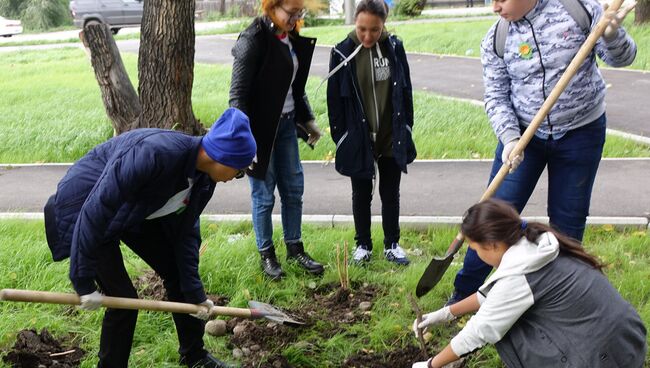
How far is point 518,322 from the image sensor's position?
2537mm

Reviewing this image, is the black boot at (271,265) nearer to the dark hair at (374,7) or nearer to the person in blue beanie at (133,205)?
the person in blue beanie at (133,205)

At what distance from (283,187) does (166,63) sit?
281 centimetres

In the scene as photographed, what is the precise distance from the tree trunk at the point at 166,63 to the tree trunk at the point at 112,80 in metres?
0.62

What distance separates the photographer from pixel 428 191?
5.95m

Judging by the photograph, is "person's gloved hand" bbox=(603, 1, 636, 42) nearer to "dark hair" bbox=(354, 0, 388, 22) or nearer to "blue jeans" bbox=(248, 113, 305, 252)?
"dark hair" bbox=(354, 0, 388, 22)

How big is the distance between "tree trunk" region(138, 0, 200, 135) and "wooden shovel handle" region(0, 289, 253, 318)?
146 inches

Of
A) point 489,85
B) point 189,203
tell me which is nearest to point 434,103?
point 489,85

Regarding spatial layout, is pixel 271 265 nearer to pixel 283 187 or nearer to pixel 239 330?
pixel 283 187

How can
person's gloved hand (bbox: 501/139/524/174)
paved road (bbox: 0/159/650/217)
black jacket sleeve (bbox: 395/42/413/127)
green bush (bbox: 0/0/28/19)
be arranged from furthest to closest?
1. green bush (bbox: 0/0/28/19)
2. paved road (bbox: 0/159/650/217)
3. black jacket sleeve (bbox: 395/42/413/127)
4. person's gloved hand (bbox: 501/139/524/174)

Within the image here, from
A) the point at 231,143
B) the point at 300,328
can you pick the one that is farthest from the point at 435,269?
the point at 231,143

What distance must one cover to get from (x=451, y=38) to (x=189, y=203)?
13066mm

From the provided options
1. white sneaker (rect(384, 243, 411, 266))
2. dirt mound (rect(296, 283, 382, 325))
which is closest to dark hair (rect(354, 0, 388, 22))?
white sneaker (rect(384, 243, 411, 266))

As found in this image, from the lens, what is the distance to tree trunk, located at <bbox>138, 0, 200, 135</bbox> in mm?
6312

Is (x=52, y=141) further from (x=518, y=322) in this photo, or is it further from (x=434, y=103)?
(x=518, y=322)
